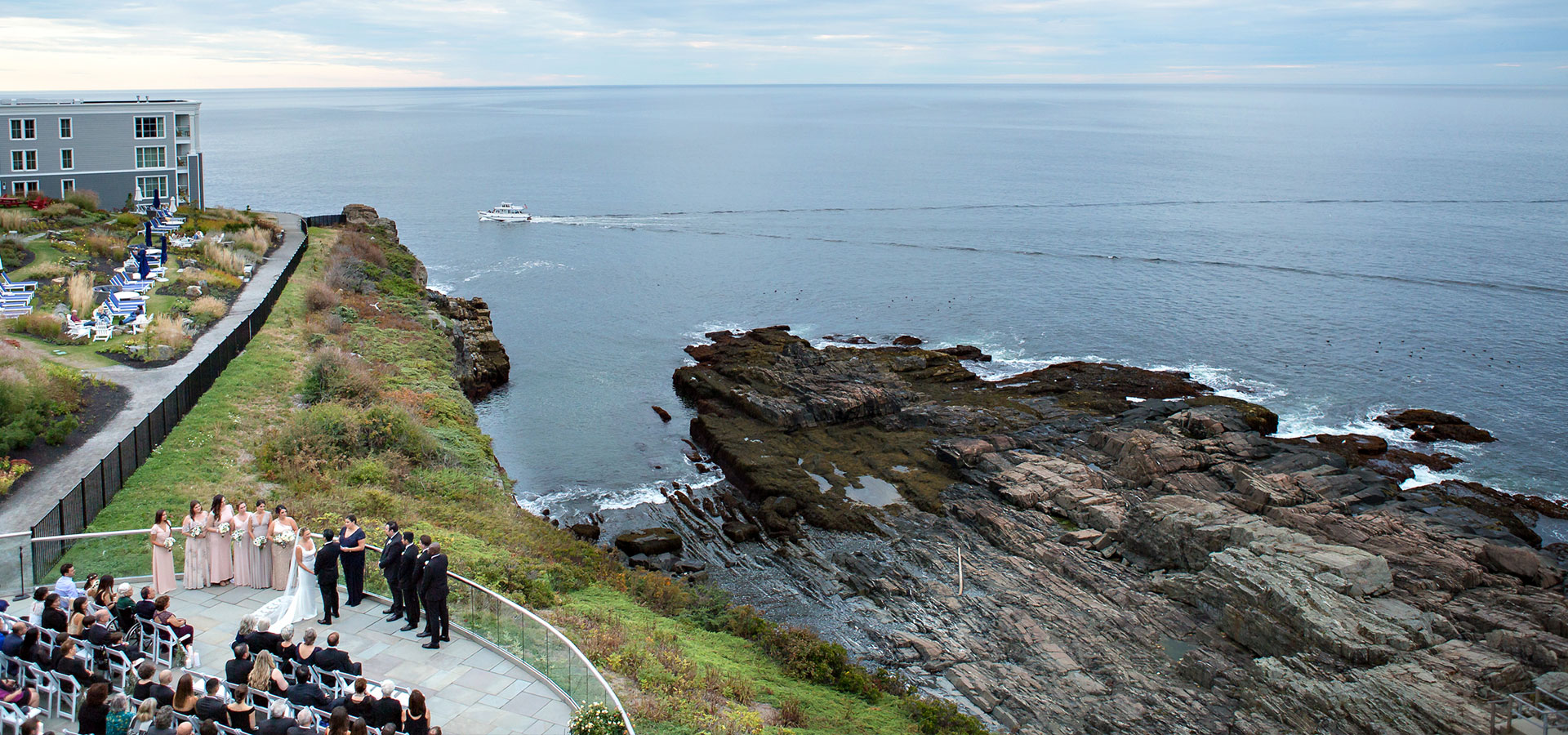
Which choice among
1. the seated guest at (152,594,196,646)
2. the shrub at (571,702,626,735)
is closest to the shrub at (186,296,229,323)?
the seated guest at (152,594,196,646)

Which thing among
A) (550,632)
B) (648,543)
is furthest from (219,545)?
(648,543)

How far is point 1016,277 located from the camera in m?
85.4

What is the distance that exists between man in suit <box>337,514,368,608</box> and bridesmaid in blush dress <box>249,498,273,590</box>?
4.63 feet

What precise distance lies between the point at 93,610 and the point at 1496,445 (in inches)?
2139

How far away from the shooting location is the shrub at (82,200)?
2292 inches

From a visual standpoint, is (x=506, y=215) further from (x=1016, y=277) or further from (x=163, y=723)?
(x=163, y=723)

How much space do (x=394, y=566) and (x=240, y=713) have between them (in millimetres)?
4858

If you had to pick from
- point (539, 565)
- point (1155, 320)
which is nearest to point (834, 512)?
point (539, 565)

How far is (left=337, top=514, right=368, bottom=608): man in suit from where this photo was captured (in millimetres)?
17750

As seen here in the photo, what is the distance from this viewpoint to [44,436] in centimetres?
2625

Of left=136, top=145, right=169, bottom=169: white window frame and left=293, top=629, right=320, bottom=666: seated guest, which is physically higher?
left=136, top=145, right=169, bottom=169: white window frame

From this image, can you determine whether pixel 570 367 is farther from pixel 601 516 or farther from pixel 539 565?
pixel 539 565

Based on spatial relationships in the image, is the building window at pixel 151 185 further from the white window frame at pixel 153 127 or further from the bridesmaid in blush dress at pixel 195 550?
the bridesmaid in blush dress at pixel 195 550

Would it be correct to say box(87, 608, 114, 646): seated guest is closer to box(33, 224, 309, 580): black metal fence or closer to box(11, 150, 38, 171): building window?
box(33, 224, 309, 580): black metal fence
